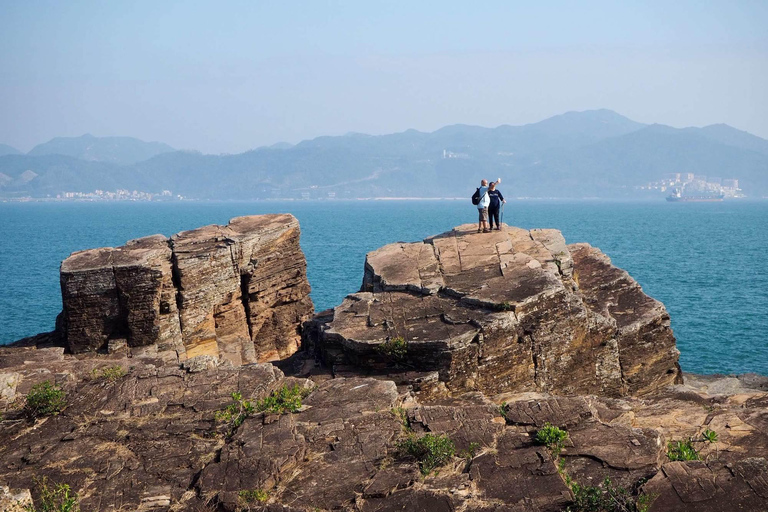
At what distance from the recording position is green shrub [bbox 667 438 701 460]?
1217cm

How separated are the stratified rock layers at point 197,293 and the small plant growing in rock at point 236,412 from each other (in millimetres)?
8048

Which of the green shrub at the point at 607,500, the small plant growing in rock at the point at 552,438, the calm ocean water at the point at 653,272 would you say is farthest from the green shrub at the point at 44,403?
the calm ocean water at the point at 653,272

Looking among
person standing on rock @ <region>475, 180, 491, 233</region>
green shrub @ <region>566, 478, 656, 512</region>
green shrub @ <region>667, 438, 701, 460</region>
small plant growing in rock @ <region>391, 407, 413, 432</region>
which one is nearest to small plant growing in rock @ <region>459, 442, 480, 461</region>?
small plant growing in rock @ <region>391, 407, 413, 432</region>

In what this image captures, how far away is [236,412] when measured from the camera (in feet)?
48.5

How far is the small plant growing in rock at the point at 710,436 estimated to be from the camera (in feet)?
42.9

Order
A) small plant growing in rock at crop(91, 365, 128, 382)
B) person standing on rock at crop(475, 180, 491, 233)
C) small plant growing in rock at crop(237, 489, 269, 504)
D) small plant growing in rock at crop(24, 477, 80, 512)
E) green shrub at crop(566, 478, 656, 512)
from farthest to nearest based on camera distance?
person standing on rock at crop(475, 180, 491, 233) → small plant growing in rock at crop(91, 365, 128, 382) → small plant growing in rock at crop(237, 489, 269, 504) → small plant growing in rock at crop(24, 477, 80, 512) → green shrub at crop(566, 478, 656, 512)

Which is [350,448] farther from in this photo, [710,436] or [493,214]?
[493,214]

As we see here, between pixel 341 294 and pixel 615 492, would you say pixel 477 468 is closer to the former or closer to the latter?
pixel 615 492

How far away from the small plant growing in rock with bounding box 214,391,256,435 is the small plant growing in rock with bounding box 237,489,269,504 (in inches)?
94.9

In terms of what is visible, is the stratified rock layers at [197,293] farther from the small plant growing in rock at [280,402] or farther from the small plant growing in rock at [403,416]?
the small plant growing in rock at [403,416]

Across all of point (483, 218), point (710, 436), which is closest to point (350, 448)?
point (710, 436)

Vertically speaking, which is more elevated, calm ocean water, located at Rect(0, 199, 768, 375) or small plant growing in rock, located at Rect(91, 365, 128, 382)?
small plant growing in rock, located at Rect(91, 365, 128, 382)

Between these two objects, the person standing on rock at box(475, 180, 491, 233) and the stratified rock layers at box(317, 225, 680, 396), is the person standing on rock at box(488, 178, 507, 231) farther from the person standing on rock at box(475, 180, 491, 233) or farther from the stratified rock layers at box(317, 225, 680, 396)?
the stratified rock layers at box(317, 225, 680, 396)

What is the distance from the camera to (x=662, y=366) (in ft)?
73.8
